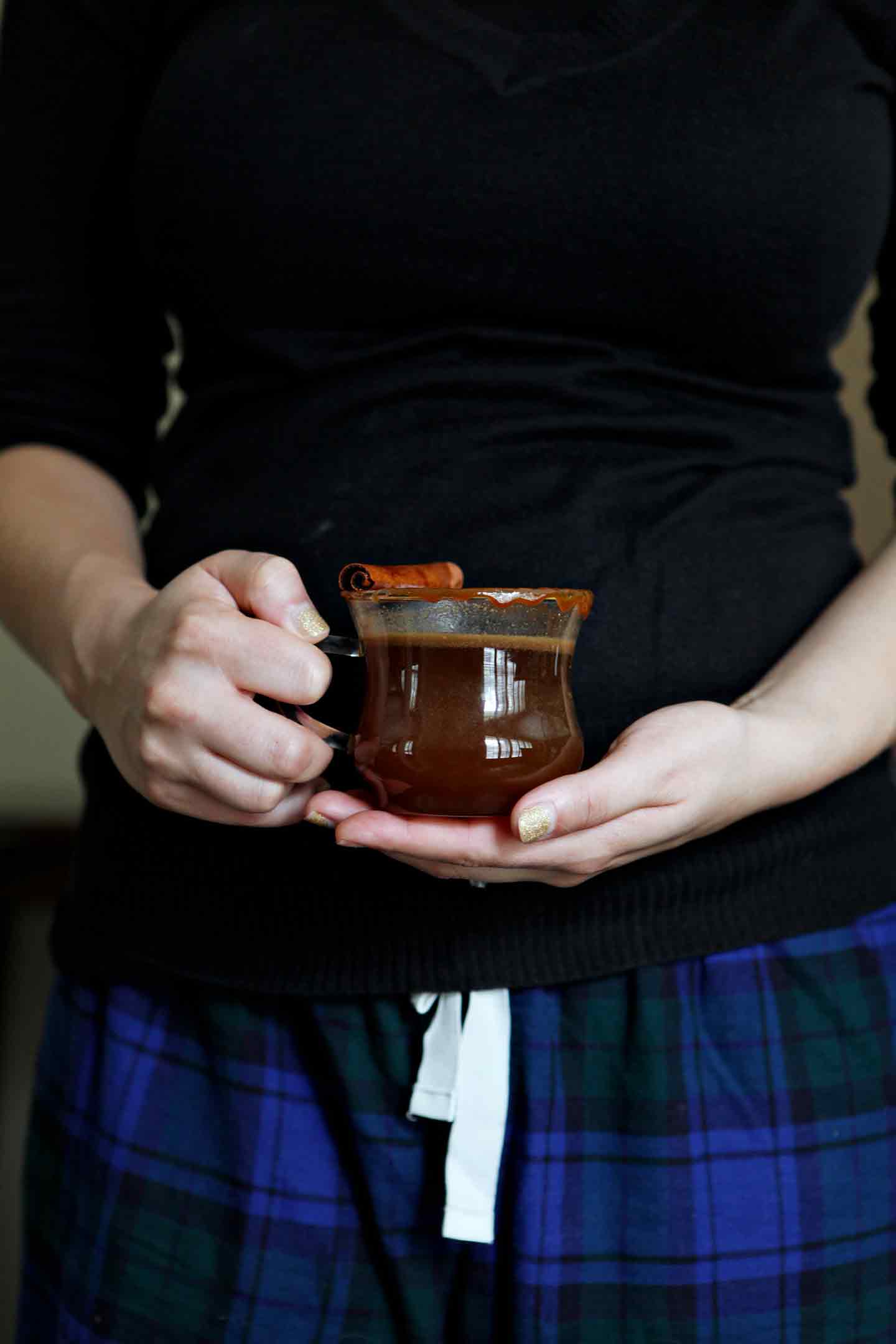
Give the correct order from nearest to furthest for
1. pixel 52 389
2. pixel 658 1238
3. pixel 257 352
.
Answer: pixel 658 1238
pixel 257 352
pixel 52 389

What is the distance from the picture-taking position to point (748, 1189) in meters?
0.80

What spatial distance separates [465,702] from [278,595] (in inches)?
4.9

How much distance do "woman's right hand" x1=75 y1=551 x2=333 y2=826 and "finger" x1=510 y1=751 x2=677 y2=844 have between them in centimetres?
13

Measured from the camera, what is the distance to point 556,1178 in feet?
2.61

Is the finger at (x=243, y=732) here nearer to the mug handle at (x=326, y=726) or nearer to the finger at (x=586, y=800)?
the mug handle at (x=326, y=726)

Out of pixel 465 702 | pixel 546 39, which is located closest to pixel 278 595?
pixel 465 702

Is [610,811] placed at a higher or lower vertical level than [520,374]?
lower

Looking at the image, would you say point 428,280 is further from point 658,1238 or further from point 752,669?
point 658,1238

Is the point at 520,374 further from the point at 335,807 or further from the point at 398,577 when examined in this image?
the point at 335,807

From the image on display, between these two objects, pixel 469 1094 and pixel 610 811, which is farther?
pixel 469 1094

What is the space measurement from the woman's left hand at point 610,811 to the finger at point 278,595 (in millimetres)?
106

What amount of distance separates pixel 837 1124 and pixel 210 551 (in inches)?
24.0

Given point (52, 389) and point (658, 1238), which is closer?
point (658, 1238)

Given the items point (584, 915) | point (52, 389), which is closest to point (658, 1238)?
point (584, 915)
